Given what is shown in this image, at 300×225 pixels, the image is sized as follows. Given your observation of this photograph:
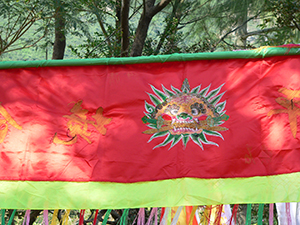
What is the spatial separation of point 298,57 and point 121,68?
1279mm

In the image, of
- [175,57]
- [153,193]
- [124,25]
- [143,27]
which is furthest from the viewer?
[143,27]

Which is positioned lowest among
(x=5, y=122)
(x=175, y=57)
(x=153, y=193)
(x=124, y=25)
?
(x=153, y=193)

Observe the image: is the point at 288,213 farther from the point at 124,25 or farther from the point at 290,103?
the point at 124,25

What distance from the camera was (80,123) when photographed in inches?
96.4

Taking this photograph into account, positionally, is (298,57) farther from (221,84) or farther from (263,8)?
(263,8)

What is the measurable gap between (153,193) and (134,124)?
504mm

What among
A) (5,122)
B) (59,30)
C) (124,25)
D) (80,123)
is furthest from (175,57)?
(59,30)

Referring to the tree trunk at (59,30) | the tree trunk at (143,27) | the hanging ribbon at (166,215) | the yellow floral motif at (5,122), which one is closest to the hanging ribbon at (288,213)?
the hanging ribbon at (166,215)

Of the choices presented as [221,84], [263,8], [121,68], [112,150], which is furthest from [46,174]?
[263,8]

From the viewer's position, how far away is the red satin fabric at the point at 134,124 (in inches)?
90.0

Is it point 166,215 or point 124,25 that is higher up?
point 124,25

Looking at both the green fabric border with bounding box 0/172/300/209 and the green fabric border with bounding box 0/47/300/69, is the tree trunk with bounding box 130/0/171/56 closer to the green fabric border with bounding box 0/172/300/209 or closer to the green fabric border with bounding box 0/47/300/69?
the green fabric border with bounding box 0/47/300/69

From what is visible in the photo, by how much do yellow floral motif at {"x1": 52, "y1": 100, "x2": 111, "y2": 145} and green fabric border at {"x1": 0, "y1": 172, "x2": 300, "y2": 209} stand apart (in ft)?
1.05

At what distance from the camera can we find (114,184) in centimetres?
227
